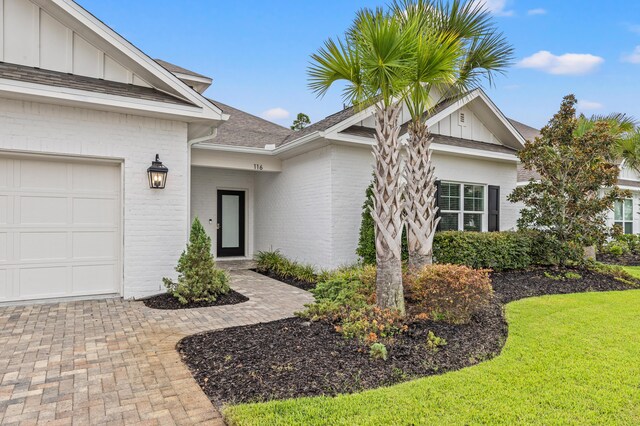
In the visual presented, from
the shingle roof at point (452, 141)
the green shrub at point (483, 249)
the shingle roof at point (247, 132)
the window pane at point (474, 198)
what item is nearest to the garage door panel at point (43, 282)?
the shingle roof at point (247, 132)

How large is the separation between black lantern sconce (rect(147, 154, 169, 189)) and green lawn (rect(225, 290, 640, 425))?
5.07 m

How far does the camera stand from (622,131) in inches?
480

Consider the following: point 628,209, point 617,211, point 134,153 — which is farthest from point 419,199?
point 628,209

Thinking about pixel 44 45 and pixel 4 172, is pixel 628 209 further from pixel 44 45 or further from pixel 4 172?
pixel 4 172

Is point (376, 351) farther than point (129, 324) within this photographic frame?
No

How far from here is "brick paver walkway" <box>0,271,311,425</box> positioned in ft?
9.77

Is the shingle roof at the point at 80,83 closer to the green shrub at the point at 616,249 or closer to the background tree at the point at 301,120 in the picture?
the green shrub at the point at 616,249

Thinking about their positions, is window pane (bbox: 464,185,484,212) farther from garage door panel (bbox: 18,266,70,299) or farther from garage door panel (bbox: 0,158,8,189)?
garage door panel (bbox: 0,158,8,189)

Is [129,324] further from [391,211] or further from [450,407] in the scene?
[450,407]

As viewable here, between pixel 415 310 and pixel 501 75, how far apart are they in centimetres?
543

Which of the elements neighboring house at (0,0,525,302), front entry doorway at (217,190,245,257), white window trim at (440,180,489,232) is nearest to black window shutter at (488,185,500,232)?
white window trim at (440,180,489,232)

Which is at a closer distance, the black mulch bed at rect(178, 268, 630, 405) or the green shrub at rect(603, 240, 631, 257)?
the black mulch bed at rect(178, 268, 630, 405)

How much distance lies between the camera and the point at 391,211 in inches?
202

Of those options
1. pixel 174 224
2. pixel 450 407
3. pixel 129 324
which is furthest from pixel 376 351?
pixel 174 224
